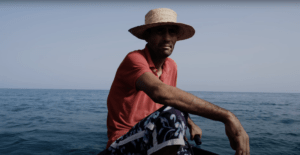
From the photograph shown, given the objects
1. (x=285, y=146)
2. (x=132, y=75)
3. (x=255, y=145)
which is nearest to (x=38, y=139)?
(x=132, y=75)

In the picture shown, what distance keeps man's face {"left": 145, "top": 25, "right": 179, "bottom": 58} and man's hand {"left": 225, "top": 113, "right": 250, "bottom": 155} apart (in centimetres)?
111

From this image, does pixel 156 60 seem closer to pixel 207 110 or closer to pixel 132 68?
pixel 132 68

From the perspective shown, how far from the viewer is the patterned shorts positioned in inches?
49.1

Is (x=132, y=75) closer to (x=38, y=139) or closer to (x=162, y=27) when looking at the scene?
(x=162, y=27)

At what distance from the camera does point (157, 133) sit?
1291mm

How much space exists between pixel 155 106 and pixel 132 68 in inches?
24.2

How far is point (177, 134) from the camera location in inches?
49.0

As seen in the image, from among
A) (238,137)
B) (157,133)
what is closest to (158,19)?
(157,133)

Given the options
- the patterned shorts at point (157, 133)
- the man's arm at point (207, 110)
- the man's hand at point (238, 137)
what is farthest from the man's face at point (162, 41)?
the man's hand at point (238, 137)

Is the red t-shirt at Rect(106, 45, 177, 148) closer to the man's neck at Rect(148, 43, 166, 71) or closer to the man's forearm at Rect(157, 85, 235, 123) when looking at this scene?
the man's neck at Rect(148, 43, 166, 71)

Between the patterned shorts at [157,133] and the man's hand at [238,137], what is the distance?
33cm

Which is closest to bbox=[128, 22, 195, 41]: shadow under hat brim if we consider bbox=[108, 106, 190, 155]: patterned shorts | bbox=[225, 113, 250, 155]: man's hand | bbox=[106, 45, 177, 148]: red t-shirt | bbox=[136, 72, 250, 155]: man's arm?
bbox=[106, 45, 177, 148]: red t-shirt

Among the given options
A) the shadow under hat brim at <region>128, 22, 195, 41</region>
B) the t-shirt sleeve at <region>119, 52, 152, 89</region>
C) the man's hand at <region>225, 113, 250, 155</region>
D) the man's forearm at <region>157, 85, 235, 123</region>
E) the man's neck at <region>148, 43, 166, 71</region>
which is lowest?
the man's hand at <region>225, 113, 250, 155</region>

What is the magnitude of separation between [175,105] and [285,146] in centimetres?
834
